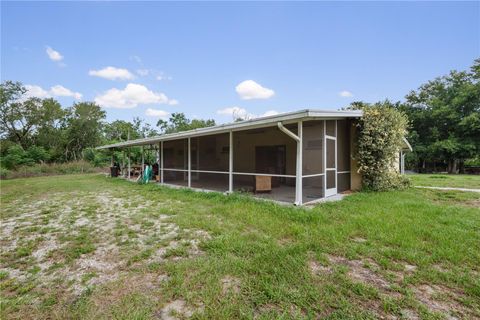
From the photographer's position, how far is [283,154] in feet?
31.7

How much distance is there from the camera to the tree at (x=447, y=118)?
20.8 meters

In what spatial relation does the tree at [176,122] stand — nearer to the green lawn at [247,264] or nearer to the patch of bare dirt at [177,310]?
the green lawn at [247,264]

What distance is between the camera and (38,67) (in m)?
13.4

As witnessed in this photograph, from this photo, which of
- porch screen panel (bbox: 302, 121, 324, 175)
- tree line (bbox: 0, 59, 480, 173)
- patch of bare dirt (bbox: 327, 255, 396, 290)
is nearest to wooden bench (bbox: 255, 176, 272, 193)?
porch screen panel (bbox: 302, 121, 324, 175)

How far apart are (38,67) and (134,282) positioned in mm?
17092

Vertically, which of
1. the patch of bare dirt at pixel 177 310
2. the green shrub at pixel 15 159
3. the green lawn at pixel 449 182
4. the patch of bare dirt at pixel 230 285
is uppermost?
the green shrub at pixel 15 159

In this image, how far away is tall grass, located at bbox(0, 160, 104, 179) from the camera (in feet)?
54.6

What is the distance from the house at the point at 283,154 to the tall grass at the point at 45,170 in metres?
13.2

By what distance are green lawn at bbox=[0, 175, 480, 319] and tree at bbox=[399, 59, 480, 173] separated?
73.1 feet

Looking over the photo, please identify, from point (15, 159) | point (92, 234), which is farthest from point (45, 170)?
point (92, 234)

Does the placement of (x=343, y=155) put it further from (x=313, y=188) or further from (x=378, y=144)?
(x=313, y=188)

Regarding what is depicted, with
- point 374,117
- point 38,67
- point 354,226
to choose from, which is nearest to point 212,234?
point 354,226

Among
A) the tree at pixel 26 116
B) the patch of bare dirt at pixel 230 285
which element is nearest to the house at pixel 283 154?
the patch of bare dirt at pixel 230 285

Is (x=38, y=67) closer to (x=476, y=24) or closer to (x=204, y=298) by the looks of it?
(x=204, y=298)
